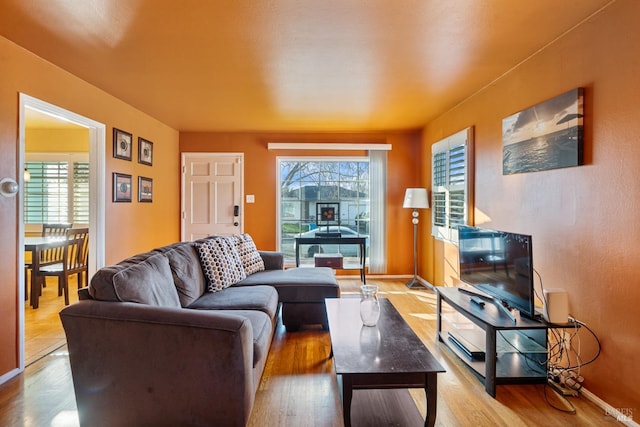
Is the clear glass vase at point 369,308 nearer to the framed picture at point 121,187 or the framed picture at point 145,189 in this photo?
the framed picture at point 121,187

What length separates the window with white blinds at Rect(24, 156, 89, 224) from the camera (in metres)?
5.17

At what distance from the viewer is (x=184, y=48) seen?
2.36 metres

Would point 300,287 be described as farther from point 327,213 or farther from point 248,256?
point 327,213

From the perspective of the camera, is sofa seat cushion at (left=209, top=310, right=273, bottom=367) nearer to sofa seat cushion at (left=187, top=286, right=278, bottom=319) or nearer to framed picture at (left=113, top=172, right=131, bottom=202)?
sofa seat cushion at (left=187, top=286, right=278, bottom=319)

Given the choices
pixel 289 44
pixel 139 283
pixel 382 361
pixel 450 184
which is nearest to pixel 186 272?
pixel 139 283

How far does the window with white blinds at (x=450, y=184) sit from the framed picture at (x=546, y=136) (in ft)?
2.43

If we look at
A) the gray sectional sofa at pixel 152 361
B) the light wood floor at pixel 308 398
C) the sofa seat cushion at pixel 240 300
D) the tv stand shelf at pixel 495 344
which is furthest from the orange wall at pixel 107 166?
the tv stand shelf at pixel 495 344

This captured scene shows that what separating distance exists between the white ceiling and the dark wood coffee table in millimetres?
Answer: 1851

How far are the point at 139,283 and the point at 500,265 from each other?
2283mm

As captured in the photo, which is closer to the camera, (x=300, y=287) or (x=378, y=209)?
(x=300, y=287)

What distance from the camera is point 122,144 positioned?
3654mm

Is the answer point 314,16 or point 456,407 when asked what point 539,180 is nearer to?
point 456,407

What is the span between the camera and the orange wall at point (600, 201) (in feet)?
5.69

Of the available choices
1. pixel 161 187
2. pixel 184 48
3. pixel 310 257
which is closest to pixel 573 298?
pixel 184 48
